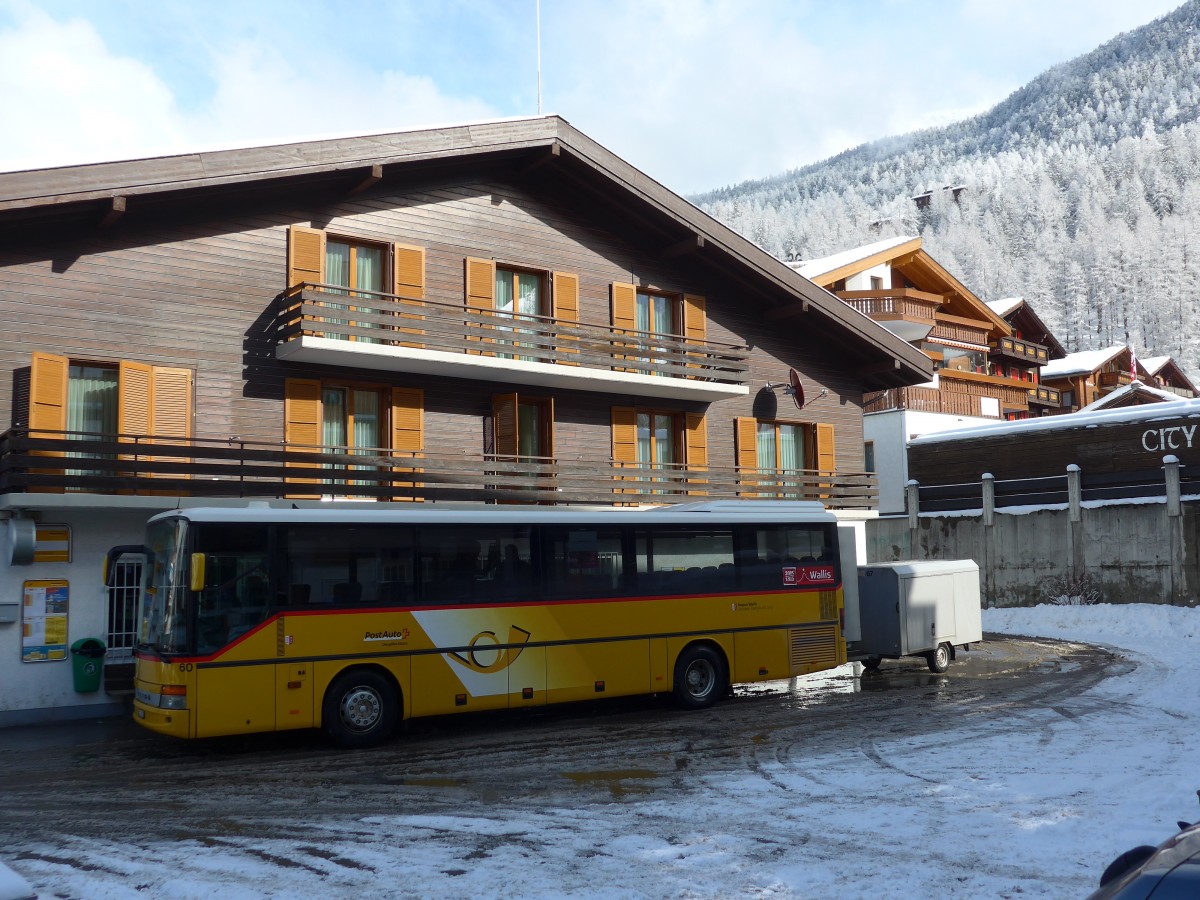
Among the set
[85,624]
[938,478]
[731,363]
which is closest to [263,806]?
[85,624]

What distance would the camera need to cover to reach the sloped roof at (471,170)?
58.4 ft

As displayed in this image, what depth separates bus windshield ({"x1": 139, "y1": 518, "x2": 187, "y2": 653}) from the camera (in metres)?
13.5

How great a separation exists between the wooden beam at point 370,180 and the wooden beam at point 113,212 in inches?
181

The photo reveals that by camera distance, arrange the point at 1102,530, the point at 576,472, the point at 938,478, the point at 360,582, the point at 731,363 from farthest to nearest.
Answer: the point at 938,478 → the point at 1102,530 → the point at 731,363 → the point at 576,472 → the point at 360,582

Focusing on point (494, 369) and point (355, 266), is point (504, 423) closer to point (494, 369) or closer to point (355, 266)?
point (494, 369)

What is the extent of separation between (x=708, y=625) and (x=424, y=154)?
433 inches

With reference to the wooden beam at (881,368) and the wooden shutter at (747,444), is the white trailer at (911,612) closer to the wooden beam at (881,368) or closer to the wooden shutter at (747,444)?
the wooden shutter at (747,444)

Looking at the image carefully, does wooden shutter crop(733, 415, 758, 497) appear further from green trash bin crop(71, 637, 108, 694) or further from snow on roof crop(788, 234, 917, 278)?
snow on roof crop(788, 234, 917, 278)

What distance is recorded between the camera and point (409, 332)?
2108cm

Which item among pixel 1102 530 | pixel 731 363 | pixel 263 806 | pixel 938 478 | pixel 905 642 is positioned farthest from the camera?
pixel 938 478

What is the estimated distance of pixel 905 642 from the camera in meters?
21.0

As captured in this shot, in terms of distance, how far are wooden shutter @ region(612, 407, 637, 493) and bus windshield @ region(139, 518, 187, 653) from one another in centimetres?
1215

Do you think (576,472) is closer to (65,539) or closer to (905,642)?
(905,642)

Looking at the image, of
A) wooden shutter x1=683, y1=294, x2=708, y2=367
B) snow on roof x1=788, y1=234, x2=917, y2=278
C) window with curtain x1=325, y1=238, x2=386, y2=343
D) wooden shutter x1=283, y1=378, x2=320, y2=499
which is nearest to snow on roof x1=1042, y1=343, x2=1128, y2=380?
snow on roof x1=788, y1=234, x2=917, y2=278
